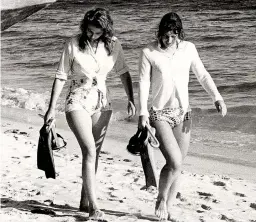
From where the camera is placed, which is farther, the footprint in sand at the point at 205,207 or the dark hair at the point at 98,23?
the footprint in sand at the point at 205,207

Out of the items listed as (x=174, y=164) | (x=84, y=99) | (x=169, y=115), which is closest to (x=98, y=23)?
(x=84, y=99)

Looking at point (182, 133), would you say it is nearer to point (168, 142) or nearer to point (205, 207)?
point (168, 142)

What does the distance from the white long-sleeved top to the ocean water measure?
560 cm

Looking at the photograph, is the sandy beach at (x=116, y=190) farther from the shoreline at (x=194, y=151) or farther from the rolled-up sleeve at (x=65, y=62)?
the rolled-up sleeve at (x=65, y=62)

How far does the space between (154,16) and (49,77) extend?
22.6 feet

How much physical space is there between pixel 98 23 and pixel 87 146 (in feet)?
2.53

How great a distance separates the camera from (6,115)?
32.6ft

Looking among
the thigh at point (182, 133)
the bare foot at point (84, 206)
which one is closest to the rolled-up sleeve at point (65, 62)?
the thigh at point (182, 133)

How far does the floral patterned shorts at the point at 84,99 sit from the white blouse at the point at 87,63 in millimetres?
34

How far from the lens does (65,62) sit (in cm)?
395

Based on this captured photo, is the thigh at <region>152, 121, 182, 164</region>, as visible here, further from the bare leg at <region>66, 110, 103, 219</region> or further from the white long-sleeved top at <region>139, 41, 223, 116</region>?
the bare leg at <region>66, 110, 103, 219</region>

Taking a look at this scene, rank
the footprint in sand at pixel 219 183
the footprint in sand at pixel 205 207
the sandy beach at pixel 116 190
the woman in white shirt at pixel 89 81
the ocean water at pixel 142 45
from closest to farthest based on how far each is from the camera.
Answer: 1. the woman in white shirt at pixel 89 81
2. the sandy beach at pixel 116 190
3. the footprint in sand at pixel 205 207
4. the footprint in sand at pixel 219 183
5. the ocean water at pixel 142 45

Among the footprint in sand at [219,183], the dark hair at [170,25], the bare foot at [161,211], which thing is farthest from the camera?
the footprint in sand at [219,183]

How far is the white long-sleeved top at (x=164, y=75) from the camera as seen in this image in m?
3.87
